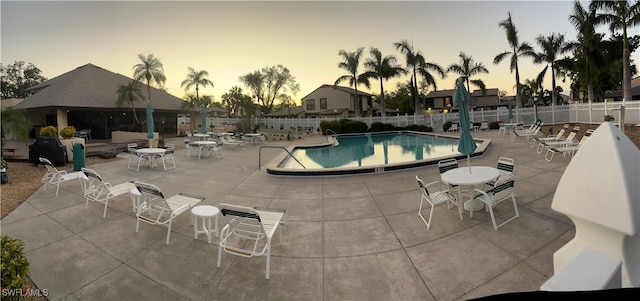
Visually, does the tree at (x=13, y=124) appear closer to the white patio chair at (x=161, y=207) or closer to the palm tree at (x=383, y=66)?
the white patio chair at (x=161, y=207)

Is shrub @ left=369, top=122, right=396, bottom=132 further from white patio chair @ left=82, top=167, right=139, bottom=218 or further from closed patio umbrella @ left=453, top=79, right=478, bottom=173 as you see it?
white patio chair @ left=82, top=167, right=139, bottom=218

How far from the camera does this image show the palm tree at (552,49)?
27438 millimetres

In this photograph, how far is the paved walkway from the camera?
3.34 metres

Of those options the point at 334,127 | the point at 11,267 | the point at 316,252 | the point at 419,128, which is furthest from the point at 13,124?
the point at 419,128

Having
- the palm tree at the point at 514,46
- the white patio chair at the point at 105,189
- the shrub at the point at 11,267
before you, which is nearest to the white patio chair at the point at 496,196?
the shrub at the point at 11,267

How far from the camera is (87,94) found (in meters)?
22.1

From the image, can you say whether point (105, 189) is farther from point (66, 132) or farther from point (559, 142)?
point (559, 142)

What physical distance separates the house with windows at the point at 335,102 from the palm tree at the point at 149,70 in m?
23.6

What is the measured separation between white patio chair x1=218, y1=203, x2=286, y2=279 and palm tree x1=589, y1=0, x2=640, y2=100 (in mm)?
27357

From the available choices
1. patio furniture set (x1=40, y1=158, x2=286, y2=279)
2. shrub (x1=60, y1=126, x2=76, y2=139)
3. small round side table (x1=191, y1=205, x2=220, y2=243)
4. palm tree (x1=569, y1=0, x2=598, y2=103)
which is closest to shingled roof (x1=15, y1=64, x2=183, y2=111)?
shrub (x1=60, y1=126, x2=76, y2=139)

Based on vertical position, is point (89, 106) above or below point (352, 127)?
above

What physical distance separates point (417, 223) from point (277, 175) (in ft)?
16.7

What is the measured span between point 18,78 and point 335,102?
55418mm

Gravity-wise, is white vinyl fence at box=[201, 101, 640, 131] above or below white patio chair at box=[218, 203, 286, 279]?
above
